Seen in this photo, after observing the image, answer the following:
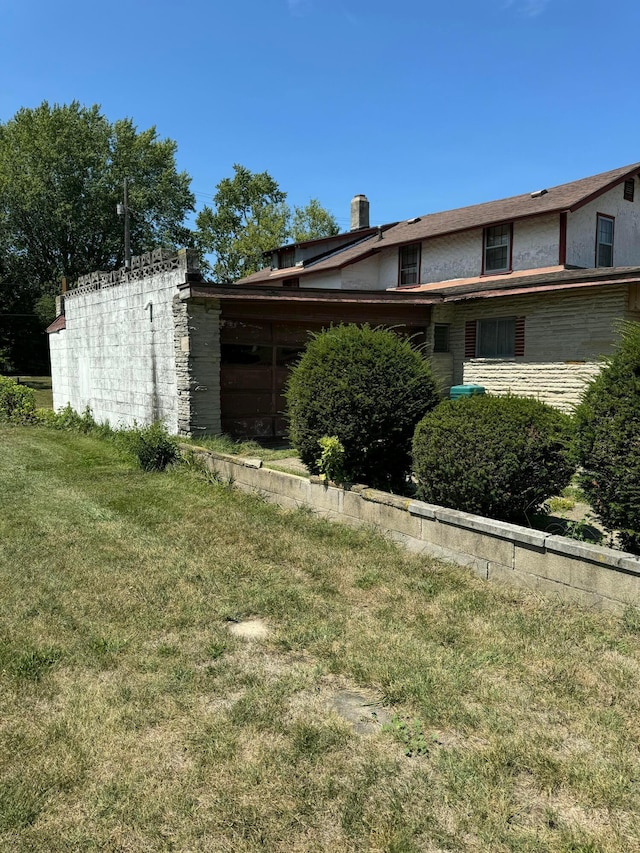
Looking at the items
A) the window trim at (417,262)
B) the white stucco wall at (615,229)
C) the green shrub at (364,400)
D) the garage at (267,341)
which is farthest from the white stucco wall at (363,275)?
the green shrub at (364,400)

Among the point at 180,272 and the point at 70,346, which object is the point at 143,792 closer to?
the point at 180,272

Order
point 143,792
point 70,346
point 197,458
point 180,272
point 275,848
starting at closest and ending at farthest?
point 275,848 < point 143,792 < point 197,458 < point 180,272 < point 70,346

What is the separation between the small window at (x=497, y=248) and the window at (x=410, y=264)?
101 inches

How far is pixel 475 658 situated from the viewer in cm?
352

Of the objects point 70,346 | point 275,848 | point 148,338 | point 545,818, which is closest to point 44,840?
point 275,848

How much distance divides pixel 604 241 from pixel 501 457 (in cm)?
1419

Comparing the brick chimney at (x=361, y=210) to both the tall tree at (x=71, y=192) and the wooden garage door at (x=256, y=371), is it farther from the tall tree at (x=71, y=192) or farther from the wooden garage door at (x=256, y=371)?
the tall tree at (x=71, y=192)

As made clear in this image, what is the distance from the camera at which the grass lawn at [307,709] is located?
2.34 m

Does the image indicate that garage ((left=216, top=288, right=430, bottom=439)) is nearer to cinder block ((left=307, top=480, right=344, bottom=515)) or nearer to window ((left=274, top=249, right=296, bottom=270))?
cinder block ((left=307, top=480, right=344, bottom=515))

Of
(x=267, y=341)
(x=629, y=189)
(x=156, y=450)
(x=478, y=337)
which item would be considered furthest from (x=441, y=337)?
(x=156, y=450)

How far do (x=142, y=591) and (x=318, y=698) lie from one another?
1999mm

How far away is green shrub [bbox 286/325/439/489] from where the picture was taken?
6.39 metres

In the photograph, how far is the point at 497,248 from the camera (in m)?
16.9

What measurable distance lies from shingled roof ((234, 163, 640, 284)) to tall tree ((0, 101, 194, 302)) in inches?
947
